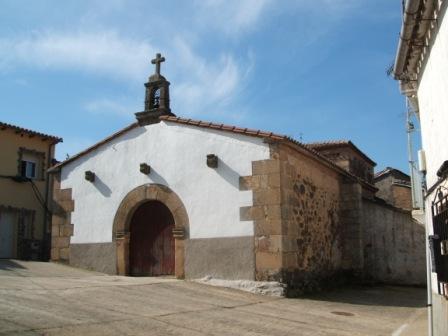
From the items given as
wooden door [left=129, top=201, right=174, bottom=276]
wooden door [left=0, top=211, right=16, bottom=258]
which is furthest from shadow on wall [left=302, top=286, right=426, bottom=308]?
wooden door [left=0, top=211, right=16, bottom=258]

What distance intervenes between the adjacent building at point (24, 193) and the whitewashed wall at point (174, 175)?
5.54 metres

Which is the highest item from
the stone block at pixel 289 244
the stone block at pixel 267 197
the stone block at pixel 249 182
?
the stone block at pixel 249 182

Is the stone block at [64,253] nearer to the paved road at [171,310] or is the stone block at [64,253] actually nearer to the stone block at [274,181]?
the paved road at [171,310]

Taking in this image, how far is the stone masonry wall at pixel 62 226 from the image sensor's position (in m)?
13.5

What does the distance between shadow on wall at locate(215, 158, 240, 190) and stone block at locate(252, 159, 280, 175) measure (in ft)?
→ 1.51

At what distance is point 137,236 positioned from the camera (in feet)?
41.4

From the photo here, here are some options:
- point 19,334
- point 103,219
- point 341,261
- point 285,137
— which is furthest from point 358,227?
point 19,334

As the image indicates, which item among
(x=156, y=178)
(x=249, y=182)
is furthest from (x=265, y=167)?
(x=156, y=178)

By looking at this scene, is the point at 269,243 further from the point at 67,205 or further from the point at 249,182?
the point at 67,205

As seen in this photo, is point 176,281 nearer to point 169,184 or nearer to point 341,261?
point 169,184

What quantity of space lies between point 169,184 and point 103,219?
2.31 meters

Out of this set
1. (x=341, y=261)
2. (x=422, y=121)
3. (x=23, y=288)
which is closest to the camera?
(x=422, y=121)

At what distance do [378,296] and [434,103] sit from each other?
736cm

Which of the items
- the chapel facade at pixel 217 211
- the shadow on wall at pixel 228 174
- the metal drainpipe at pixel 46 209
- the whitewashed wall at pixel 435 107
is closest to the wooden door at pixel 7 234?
the metal drainpipe at pixel 46 209
